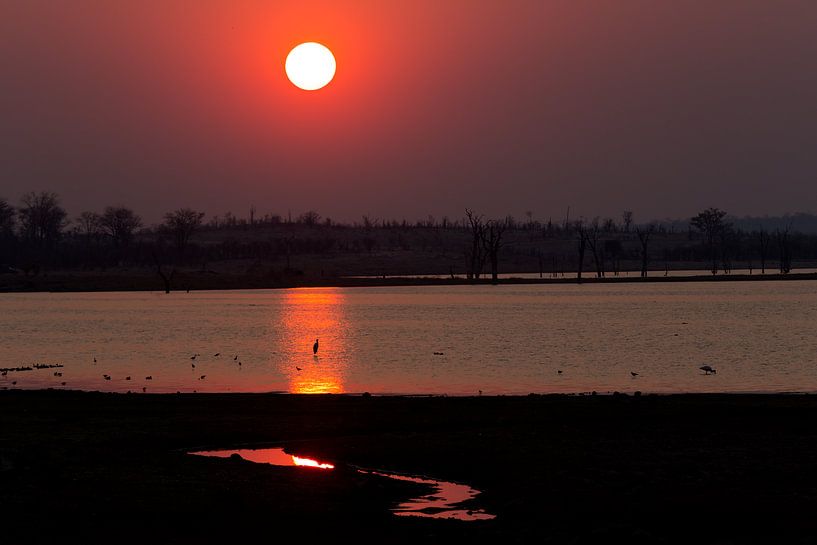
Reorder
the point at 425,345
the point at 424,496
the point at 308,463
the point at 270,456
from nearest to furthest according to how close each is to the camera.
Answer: the point at 424,496 < the point at 308,463 < the point at 270,456 < the point at 425,345

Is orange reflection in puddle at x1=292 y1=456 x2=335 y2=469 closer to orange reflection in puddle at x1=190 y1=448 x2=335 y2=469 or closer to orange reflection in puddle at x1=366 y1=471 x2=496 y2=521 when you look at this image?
orange reflection in puddle at x1=190 y1=448 x2=335 y2=469

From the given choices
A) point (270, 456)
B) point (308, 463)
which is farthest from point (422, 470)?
point (270, 456)

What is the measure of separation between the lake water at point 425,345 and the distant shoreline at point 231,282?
41.7 meters

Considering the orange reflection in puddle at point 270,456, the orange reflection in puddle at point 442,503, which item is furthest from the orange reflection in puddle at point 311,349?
the orange reflection in puddle at point 442,503

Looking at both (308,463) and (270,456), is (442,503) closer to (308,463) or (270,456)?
(308,463)

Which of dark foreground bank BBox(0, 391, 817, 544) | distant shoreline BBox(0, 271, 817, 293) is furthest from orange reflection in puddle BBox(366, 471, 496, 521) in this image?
distant shoreline BBox(0, 271, 817, 293)

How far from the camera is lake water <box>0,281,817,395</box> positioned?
143ft

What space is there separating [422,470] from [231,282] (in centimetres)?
16013

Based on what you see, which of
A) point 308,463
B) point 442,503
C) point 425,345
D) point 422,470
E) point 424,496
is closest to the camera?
point 442,503

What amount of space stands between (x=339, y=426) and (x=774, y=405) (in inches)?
484

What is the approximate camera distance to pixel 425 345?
6391 cm

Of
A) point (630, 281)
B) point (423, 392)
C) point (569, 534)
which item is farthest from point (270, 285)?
point (569, 534)

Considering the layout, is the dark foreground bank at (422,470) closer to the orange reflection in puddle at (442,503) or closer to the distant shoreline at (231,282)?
the orange reflection in puddle at (442,503)

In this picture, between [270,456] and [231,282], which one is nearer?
[270,456]
